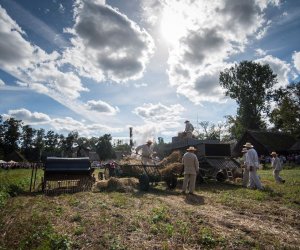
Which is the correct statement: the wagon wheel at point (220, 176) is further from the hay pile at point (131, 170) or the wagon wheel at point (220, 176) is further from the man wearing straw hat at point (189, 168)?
the hay pile at point (131, 170)

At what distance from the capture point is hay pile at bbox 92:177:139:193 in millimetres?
13461

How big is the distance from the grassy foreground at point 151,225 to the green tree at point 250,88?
49.2 m

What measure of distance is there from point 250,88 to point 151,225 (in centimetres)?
5451

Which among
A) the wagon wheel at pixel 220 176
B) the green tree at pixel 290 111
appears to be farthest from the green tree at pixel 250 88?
the wagon wheel at pixel 220 176

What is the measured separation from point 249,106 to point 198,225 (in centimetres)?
5339

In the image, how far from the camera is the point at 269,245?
18.1 feet

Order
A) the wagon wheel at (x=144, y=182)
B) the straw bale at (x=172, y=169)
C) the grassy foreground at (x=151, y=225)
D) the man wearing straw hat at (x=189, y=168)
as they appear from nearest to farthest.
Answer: the grassy foreground at (x=151, y=225) → the man wearing straw hat at (x=189, y=168) → the wagon wheel at (x=144, y=182) → the straw bale at (x=172, y=169)

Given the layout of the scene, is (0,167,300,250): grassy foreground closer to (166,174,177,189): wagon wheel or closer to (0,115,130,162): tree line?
(166,174,177,189): wagon wheel

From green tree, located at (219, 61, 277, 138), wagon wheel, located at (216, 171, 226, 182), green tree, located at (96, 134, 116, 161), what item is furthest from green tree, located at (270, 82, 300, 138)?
green tree, located at (96, 134, 116, 161)

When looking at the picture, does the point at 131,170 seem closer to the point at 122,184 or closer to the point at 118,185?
the point at 122,184

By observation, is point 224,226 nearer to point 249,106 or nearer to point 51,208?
point 51,208

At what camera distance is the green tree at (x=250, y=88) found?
56250mm

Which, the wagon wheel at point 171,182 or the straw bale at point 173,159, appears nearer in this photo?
the wagon wheel at point 171,182

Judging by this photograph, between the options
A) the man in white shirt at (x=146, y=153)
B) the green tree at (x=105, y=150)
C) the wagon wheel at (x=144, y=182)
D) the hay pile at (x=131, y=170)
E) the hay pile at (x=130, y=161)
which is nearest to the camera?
the wagon wheel at (x=144, y=182)
